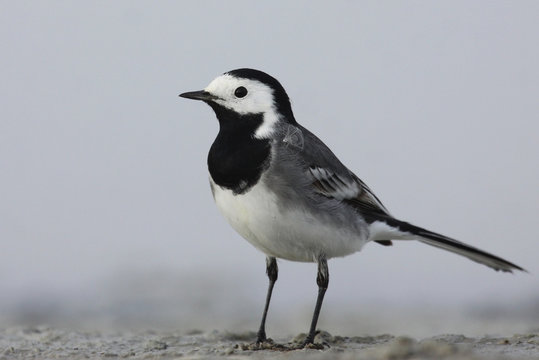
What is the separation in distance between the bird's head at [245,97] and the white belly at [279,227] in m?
0.69

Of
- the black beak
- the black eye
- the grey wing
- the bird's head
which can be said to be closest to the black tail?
the grey wing

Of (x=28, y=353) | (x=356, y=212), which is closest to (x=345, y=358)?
(x=356, y=212)

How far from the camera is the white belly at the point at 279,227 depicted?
8125 mm

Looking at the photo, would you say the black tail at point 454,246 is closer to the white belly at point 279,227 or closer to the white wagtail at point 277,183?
the white wagtail at point 277,183

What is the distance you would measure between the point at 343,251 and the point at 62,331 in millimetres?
3829

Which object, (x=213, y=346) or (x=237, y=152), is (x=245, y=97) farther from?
(x=213, y=346)

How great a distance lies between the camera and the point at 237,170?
27.0 feet

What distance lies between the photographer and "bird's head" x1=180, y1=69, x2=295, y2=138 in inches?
338

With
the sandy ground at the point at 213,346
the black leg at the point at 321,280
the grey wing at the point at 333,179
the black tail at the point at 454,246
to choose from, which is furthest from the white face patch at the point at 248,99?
the sandy ground at the point at 213,346

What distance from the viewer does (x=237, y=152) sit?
27.3ft

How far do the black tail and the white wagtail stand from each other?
465 millimetres

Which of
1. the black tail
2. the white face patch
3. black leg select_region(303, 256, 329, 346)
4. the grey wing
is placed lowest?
black leg select_region(303, 256, 329, 346)

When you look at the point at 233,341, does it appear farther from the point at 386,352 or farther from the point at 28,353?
the point at 386,352

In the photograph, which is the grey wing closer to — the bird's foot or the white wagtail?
the white wagtail
